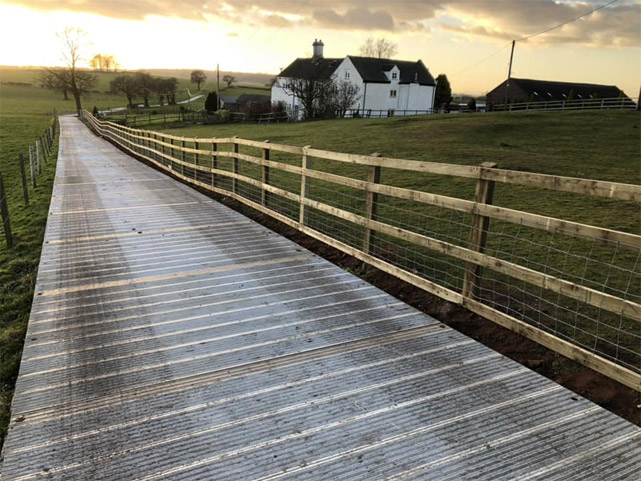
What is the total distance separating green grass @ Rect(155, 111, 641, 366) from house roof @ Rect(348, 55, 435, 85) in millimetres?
33553

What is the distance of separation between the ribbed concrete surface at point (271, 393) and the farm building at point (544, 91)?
6190 cm

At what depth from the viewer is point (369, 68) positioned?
56125 mm

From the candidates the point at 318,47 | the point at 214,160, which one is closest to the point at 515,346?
the point at 214,160

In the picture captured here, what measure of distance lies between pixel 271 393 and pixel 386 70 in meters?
58.1

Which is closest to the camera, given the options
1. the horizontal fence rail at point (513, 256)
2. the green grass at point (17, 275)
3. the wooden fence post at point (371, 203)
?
the horizontal fence rail at point (513, 256)

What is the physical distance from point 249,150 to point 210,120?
28.3 metres

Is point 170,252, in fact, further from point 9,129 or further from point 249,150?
point 9,129

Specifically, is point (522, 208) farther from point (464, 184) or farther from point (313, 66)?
point (313, 66)

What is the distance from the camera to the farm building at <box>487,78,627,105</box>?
208 ft

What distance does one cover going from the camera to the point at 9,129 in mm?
35594

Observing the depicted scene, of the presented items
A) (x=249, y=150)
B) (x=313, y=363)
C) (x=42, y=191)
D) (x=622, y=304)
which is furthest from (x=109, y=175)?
(x=622, y=304)

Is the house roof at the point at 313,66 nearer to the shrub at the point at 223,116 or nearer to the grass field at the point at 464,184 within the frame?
the shrub at the point at 223,116

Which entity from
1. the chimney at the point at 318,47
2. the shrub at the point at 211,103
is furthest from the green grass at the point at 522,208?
the shrub at the point at 211,103

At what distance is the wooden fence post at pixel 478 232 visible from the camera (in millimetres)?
4051
